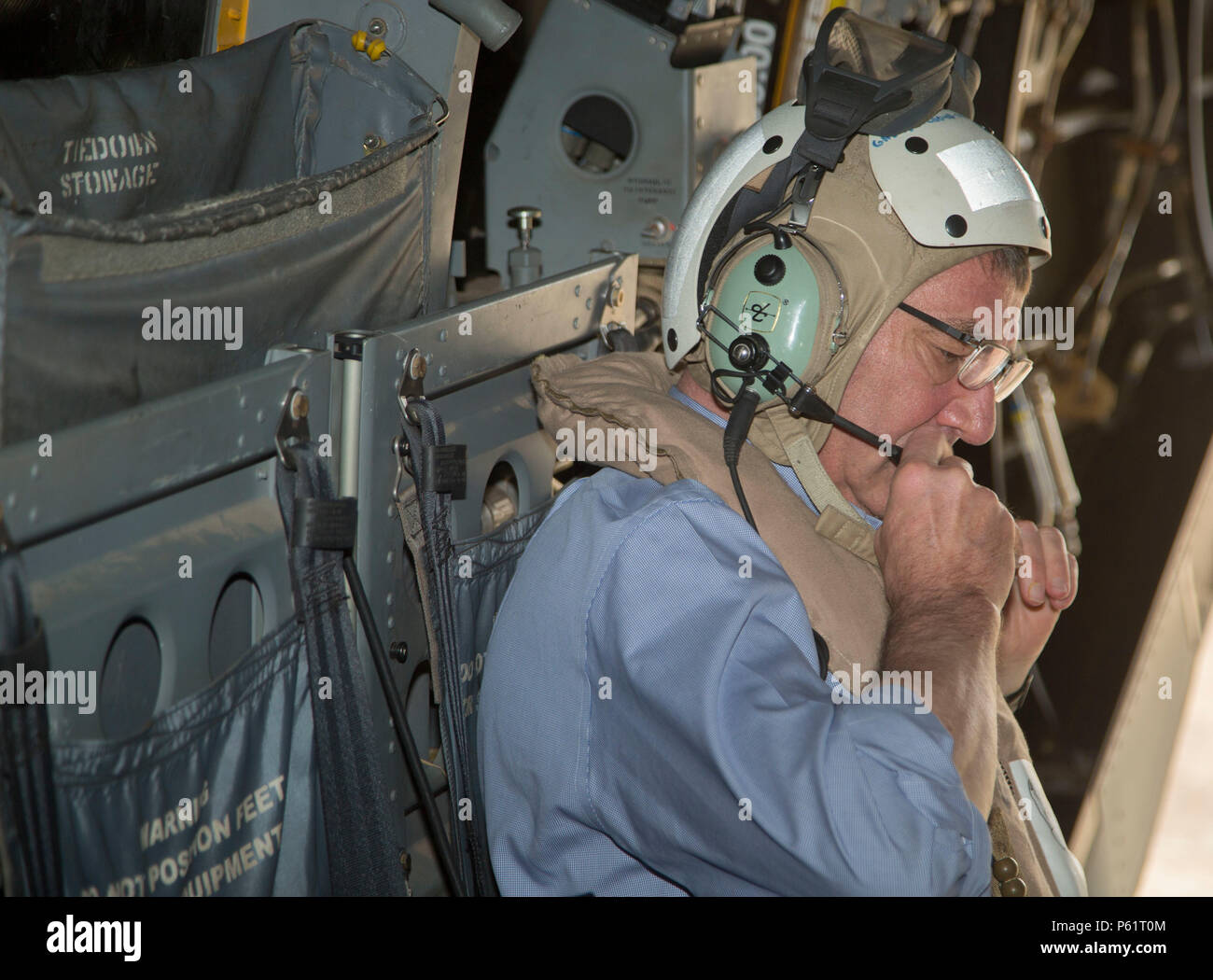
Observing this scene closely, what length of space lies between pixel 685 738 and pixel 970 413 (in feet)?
1.78

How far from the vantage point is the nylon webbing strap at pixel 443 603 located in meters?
1.11

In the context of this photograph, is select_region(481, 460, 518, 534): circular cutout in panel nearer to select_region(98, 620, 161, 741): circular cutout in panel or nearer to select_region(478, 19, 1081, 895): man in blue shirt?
select_region(478, 19, 1081, 895): man in blue shirt

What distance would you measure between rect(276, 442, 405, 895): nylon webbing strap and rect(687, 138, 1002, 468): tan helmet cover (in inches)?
19.0

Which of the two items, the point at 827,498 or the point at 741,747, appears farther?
the point at 827,498

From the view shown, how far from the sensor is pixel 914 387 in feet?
4.00

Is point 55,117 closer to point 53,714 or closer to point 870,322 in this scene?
point 53,714

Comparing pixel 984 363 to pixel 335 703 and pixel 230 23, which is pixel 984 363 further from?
pixel 230 23

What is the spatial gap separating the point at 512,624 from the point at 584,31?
1.17 metres

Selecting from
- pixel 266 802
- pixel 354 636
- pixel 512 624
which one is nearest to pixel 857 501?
pixel 512 624

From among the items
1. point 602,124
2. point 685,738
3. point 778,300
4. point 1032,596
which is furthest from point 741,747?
point 602,124

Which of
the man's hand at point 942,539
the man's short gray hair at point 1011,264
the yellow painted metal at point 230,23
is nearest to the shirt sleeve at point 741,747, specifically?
the man's hand at point 942,539

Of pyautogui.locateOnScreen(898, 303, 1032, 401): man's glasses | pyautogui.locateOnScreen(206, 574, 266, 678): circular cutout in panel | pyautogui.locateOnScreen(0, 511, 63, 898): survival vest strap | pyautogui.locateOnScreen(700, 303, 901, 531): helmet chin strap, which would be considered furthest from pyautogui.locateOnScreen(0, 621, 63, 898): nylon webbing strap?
pyautogui.locateOnScreen(898, 303, 1032, 401): man's glasses

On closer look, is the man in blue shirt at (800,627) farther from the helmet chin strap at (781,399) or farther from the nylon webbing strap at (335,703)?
the nylon webbing strap at (335,703)

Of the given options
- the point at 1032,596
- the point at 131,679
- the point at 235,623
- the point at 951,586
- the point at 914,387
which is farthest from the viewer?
the point at 1032,596
